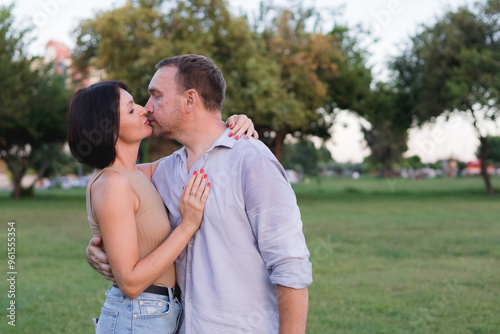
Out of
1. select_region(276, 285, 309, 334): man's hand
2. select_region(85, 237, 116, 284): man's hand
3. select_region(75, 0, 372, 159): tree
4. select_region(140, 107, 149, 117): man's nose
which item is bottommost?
select_region(276, 285, 309, 334): man's hand

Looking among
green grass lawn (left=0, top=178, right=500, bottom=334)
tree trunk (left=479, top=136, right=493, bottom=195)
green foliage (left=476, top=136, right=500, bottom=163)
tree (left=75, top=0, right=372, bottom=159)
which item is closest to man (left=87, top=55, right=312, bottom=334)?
green grass lawn (left=0, top=178, right=500, bottom=334)

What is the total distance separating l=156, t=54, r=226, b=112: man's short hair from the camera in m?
2.71

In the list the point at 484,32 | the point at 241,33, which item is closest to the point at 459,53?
the point at 484,32

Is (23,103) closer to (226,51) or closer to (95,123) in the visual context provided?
(226,51)

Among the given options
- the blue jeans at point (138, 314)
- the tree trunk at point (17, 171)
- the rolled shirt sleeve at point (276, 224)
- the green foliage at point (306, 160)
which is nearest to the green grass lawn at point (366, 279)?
the blue jeans at point (138, 314)

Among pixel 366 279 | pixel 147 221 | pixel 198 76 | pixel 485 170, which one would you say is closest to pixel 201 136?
pixel 198 76

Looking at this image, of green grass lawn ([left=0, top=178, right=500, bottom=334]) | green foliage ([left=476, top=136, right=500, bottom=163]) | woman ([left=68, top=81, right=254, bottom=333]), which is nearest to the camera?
woman ([left=68, top=81, right=254, bottom=333])

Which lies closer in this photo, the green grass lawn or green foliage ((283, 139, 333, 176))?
the green grass lawn

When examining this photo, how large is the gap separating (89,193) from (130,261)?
0.40 m

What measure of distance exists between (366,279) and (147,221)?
7.00m

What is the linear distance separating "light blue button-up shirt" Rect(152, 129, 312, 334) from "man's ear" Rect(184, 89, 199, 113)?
266 millimetres

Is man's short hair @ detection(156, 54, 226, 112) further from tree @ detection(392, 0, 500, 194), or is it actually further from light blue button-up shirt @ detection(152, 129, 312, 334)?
tree @ detection(392, 0, 500, 194)

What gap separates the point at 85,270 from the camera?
10.1 meters

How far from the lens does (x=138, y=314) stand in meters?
2.55
